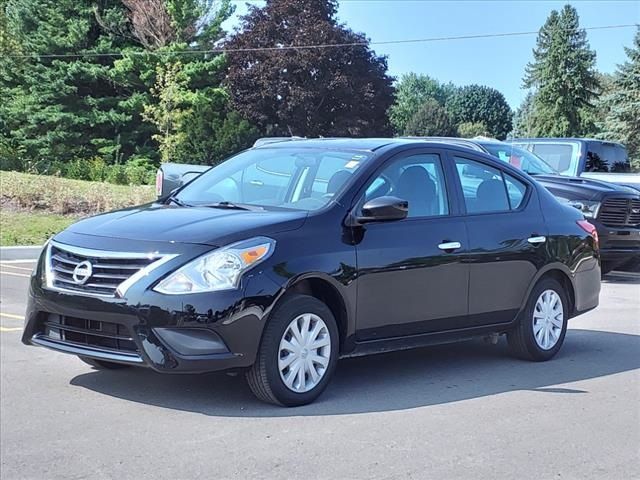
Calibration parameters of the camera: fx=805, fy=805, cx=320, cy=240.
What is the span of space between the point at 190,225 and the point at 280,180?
1.02 m

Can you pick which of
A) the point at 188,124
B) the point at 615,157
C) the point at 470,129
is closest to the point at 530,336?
the point at 615,157

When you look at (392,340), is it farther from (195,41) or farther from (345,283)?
(195,41)

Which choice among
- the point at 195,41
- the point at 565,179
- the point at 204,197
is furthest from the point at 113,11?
the point at 204,197

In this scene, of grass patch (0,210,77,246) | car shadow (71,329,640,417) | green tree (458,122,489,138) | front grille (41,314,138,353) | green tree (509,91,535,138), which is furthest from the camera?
green tree (458,122,489,138)

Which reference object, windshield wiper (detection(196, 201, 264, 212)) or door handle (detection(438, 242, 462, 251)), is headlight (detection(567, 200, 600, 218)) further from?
windshield wiper (detection(196, 201, 264, 212))

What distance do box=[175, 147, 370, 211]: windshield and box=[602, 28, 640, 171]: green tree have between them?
1592 inches

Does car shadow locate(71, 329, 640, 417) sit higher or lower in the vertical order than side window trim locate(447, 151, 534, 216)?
lower

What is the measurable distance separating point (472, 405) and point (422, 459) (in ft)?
3.64

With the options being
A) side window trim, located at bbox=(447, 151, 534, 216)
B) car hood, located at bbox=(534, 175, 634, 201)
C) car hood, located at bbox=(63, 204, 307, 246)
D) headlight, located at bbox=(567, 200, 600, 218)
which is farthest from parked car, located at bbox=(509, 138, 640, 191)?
car hood, located at bbox=(63, 204, 307, 246)

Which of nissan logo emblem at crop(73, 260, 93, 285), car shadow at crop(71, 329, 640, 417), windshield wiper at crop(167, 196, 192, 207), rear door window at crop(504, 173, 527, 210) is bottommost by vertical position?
car shadow at crop(71, 329, 640, 417)

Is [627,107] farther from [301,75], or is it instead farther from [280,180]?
[280,180]

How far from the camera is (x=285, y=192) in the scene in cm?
562

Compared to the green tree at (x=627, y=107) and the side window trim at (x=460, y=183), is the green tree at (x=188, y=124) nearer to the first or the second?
the green tree at (x=627, y=107)

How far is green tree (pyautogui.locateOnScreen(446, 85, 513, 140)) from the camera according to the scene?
9712cm
